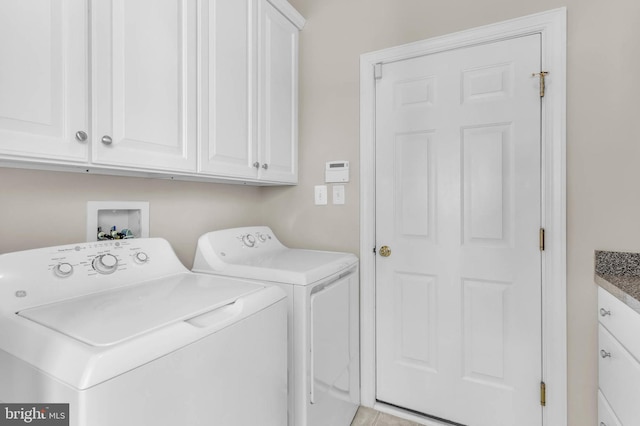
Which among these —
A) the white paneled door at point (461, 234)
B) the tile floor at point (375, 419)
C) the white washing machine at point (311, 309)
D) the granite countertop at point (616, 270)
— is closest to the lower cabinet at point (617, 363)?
the granite countertop at point (616, 270)

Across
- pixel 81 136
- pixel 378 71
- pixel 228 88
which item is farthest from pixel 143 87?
pixel 378 71

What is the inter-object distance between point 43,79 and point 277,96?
1174 millimetres

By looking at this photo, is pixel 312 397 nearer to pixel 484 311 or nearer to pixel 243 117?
pixel 484 311

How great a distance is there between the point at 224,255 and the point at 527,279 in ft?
5.07

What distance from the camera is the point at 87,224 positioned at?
130 cm

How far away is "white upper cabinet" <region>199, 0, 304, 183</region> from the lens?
1450 millimetres

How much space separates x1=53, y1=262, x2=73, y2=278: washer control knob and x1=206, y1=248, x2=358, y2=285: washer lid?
58 centimetres

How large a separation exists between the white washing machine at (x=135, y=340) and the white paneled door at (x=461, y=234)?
0.91 metres

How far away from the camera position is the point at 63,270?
3.50ft

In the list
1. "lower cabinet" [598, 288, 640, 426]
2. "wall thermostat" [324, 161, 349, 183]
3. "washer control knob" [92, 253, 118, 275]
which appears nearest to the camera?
"lower cabinet" [598, 288, 640, 426]

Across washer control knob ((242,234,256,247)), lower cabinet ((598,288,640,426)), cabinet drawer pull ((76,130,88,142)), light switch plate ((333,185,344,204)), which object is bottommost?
lower cabinet ((598,288,640,426))

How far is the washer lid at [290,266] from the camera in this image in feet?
4.55

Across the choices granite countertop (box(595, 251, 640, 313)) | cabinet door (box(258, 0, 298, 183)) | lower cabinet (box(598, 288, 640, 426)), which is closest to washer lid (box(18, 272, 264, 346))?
cabinet door (box(258, 0, 298, 183))

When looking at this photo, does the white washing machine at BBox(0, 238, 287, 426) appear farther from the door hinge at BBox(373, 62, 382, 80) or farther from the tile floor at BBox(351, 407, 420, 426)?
the door hinge at BBox(373, 62, 382, 80)
